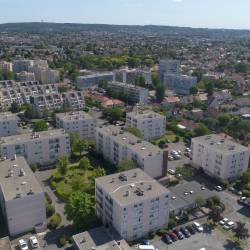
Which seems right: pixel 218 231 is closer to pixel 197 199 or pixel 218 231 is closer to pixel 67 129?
pixel 197 199

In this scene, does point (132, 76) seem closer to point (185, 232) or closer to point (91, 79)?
point (91, 79)

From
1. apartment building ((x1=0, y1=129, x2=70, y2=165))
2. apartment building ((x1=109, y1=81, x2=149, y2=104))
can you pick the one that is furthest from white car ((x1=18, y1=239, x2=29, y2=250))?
apartment building ((x1=109, y1=81, x2=149, y2=104))

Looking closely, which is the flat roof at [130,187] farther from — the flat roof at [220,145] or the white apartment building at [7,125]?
the white apartment building at [7,125]

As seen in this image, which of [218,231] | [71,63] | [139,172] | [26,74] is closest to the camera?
[218,231]

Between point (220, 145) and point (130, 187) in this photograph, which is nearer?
point (130, 187)

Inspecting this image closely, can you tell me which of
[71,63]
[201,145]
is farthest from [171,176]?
[71,63]

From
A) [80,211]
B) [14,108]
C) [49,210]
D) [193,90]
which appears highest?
[80,211]

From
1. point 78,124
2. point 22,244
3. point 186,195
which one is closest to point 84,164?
point 78,124
